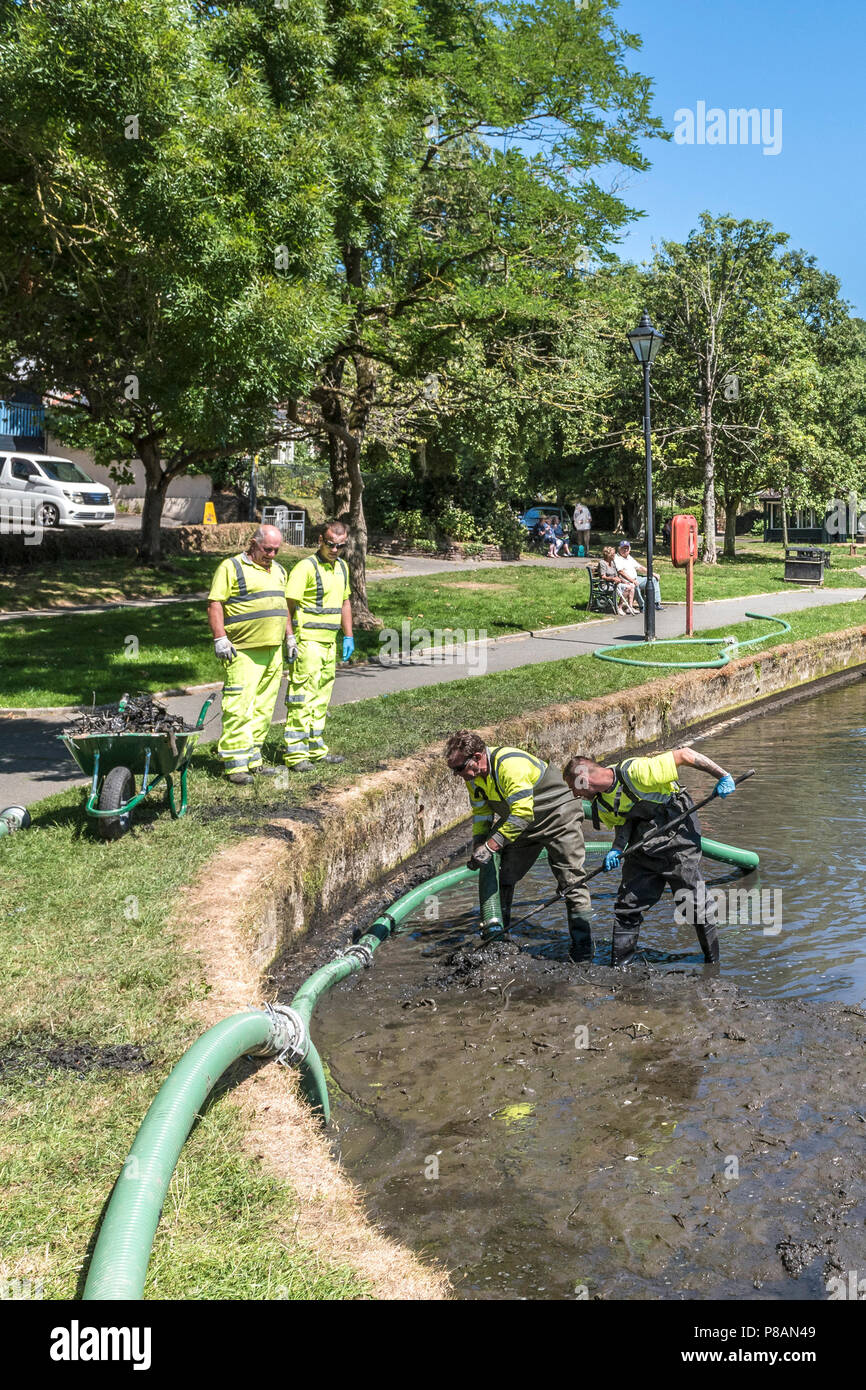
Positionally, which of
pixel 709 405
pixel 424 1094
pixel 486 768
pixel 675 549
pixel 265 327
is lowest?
pixel 424 1094

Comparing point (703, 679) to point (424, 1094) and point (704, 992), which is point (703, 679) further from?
point (424, 1094)

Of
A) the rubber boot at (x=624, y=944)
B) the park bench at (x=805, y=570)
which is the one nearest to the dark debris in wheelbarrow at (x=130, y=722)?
the rubber boot at (x=624, y=944)

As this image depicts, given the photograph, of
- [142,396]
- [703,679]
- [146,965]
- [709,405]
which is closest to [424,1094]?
[146,965]

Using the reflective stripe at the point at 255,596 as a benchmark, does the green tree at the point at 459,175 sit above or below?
above

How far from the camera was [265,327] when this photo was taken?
8.87 m

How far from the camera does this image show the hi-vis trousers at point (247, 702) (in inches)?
355

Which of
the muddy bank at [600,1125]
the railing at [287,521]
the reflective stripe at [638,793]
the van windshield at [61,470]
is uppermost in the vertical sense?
the van windshield at [61,470]

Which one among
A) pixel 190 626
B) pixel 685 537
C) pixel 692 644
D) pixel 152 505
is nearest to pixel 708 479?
pixel 685 537

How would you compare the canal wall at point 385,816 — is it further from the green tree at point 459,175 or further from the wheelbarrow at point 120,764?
the green tree at point 459,175

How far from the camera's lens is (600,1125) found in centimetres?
541

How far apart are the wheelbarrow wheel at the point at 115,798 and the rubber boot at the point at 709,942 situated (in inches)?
144

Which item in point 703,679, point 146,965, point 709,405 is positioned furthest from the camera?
point 709,405

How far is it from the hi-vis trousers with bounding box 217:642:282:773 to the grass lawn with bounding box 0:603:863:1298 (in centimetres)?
25
